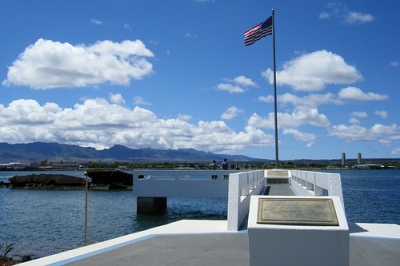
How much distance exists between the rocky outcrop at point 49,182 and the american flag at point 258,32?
55785mm

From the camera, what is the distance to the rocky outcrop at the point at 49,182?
78312 mm

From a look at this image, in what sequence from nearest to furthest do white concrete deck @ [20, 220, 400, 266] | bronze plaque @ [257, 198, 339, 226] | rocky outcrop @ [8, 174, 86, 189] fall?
bronze plaque @ [257, 198, 339, 226], white concrete deck @ [20, 220, 400, 266], rocky outcrop @ [8, 174, 86, 189]

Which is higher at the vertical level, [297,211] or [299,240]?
[297,211]

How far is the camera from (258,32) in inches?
1168

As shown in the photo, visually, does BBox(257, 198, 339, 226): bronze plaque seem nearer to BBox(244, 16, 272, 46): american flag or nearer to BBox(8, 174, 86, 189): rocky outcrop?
BBox(244, 16, 272, 46): american flag

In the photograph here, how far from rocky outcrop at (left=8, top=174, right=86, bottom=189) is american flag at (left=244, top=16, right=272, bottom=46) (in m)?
55.8

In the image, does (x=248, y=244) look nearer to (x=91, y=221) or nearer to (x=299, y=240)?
(x=299, y=240)

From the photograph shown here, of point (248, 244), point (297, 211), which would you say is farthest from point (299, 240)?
point (248, 244)

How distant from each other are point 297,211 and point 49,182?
79577 mm

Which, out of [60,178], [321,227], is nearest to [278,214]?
[321,227]

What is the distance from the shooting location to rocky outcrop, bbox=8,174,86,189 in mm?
78312

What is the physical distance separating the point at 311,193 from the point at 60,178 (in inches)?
2835

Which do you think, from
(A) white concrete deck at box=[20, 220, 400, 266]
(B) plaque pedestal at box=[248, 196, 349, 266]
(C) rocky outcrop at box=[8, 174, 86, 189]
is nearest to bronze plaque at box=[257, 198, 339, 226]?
(B) plaque pedestal at box=[248, 196, 349, 266]

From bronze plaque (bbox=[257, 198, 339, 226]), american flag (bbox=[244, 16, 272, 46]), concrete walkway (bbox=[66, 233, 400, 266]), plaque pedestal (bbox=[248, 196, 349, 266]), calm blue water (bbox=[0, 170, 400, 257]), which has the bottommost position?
calm blue water (bbox=[0, 170, 400, 257])
